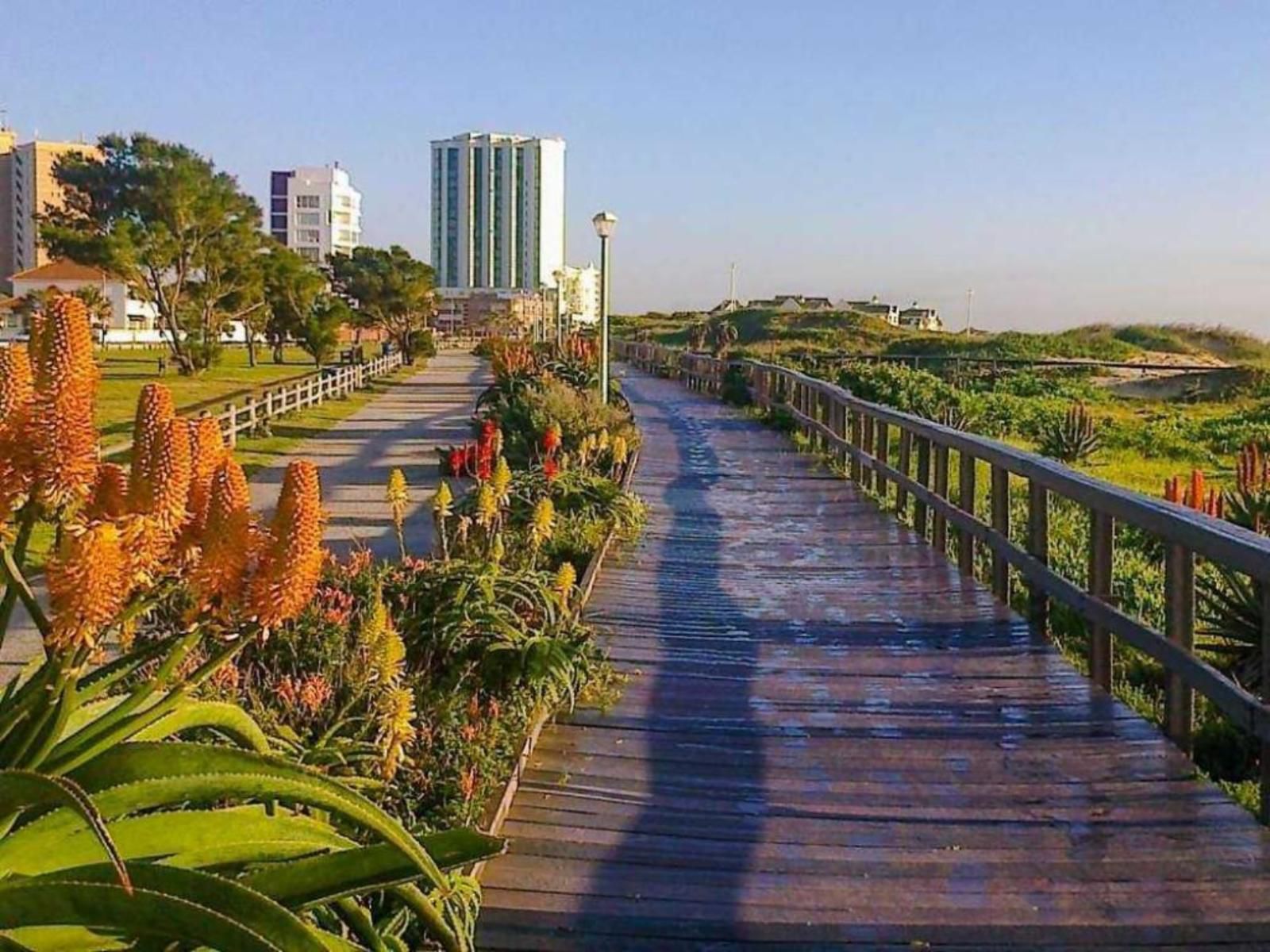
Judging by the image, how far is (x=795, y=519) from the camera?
38.1 feet

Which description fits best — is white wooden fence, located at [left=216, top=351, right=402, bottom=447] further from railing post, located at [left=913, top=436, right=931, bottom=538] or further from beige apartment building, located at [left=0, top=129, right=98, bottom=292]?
beige apartment building, located at [left=0, top=129, right=98, bottom=292]

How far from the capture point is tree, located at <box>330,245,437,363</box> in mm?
62938

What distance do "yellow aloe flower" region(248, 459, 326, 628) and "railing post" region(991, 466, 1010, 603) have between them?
583 cm

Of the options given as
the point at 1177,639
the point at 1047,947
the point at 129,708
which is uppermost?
the point at 129,708

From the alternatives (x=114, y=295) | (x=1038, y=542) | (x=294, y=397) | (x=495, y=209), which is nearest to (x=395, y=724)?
(x=1038, y=542)

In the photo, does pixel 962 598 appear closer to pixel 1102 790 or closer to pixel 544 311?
pixel 1102 790

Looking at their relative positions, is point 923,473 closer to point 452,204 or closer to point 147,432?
point 147,432

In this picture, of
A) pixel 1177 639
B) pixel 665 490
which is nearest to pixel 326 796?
pixel 1177 639

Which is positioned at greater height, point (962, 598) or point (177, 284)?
point (177, 284)

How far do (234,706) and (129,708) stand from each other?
1.51 ft

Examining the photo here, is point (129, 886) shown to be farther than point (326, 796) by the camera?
No

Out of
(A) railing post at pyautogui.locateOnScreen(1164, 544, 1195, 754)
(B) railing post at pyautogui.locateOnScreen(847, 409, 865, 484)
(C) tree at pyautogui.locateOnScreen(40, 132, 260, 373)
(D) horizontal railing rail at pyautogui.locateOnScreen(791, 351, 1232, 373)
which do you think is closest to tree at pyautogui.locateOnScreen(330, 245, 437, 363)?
(C) tree at pyautogui.locateOnScreen(40, 132, 260, 373)

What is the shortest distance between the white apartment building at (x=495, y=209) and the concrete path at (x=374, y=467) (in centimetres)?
8907

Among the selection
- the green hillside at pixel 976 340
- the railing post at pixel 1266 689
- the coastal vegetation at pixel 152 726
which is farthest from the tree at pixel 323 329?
the coastal vegetation at pixel 152 726
